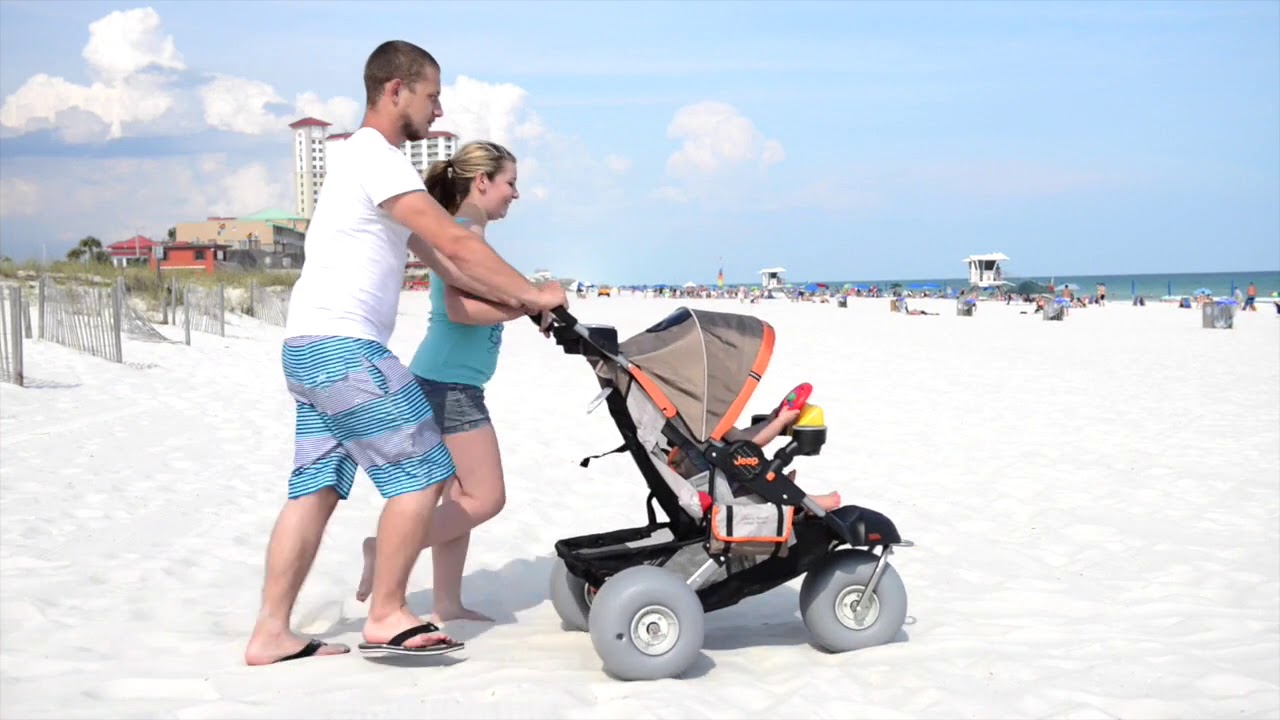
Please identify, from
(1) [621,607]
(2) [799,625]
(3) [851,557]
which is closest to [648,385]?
(1) [621,607]

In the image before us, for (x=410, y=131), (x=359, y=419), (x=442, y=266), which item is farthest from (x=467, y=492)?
(x=410, y=131)

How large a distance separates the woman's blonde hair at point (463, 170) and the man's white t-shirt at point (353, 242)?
60 centimetres

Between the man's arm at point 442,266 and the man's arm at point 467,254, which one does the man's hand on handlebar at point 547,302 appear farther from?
the man's arm at point 442,266

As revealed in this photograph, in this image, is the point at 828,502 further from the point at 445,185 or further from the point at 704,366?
the point at 445,185

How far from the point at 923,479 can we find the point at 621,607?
396cm

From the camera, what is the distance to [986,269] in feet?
243

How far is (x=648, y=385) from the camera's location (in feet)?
11.3

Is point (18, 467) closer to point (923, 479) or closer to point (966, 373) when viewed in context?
point (923, 479)

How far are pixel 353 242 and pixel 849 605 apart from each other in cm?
201

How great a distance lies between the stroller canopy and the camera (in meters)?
3.48

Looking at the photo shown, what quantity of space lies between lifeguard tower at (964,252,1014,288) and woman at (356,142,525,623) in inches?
2875

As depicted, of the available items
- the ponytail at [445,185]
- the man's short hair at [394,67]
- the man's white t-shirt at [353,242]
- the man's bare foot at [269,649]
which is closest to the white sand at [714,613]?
the man's bare foot at [269,649]

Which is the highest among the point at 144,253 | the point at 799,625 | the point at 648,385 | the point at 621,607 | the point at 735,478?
the point at 144,253

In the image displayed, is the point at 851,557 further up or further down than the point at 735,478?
further down
